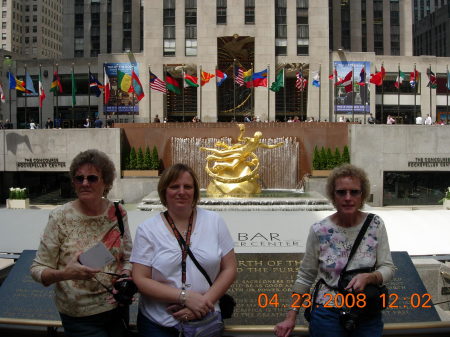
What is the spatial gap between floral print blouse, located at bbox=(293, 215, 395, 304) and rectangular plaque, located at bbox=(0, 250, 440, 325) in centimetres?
156

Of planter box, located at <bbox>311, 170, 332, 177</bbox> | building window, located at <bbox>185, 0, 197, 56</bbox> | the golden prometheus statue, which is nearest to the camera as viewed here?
the golden prometheus statue

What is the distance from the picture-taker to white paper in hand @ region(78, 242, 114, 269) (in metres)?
3.62

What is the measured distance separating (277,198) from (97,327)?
16.2m

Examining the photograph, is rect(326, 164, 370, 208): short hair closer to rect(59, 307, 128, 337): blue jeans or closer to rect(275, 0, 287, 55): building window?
rect(59, 307, 128, 337): blue jeans

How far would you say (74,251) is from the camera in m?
3.71

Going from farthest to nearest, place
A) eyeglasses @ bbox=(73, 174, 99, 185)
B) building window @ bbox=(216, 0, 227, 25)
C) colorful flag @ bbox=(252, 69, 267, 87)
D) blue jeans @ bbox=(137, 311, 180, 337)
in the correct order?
building window @ bbox=(216, 0, 227, 25), colorful flag @ bbox=(252, 69, 267, 87), eyeglasses @ bbox=(73, 174, 99, 185), blue jeans @ bbox=(137, 311, 180, 337)

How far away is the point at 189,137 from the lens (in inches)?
1053

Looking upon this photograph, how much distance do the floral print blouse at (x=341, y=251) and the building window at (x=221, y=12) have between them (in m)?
38.6

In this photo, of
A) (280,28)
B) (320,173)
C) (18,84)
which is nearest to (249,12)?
(280,28)

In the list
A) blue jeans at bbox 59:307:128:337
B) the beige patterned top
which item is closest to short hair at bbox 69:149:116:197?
the beige patterned top

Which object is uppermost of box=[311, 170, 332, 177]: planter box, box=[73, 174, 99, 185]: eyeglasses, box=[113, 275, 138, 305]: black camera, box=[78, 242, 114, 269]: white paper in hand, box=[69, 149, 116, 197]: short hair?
box=[311, 170, 332, 177]: planter box

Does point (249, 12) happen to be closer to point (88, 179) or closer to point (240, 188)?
point (240, 188)

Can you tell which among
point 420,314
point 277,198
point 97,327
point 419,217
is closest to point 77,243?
point 97,327

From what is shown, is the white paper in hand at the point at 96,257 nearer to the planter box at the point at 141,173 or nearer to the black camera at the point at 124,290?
the black camera at the point at 124,290
